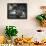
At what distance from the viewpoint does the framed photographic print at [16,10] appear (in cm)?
344

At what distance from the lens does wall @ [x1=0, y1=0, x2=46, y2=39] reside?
345 centimetres

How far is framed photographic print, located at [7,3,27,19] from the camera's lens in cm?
344

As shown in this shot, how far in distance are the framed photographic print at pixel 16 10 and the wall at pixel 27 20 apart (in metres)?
0.06

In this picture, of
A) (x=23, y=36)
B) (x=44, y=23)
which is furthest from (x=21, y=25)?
(x=44, y=23)

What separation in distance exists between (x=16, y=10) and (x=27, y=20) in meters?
0.29

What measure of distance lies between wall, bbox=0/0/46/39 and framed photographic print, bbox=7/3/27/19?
0.20ft

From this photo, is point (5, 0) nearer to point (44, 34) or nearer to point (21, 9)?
point (21, 9)

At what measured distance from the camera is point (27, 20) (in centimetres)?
345

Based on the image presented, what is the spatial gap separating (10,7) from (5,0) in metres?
0.17

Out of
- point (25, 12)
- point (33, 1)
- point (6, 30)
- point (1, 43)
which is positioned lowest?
point (1, 43)

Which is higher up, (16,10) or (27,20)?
(16,10)

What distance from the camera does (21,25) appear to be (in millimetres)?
3461

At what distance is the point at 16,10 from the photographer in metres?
3.45

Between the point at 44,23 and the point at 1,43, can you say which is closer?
the point at 1,43
